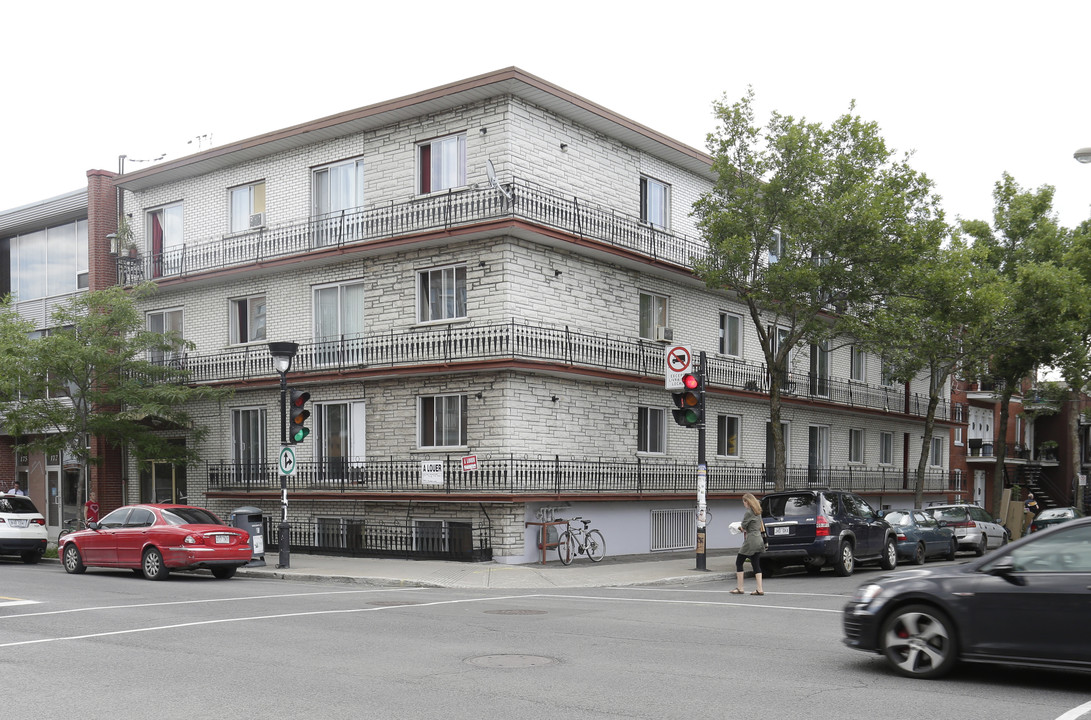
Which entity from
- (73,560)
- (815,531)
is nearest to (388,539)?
(73,560)

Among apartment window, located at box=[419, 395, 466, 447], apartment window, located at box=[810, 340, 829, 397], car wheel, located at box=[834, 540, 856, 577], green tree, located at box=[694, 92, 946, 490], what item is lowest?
car wheel, located at box=[834, 540, 856, 577]

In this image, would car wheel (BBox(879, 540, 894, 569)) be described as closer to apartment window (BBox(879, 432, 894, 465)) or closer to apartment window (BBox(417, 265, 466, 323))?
apartment window (BBox(417, 265, 466, 323))

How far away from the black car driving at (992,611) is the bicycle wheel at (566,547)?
14.5m

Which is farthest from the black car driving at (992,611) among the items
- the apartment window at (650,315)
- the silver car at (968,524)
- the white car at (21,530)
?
the white car at (21,530)

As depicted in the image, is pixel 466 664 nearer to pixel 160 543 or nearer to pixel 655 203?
pixel 160 543

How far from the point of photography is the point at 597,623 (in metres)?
13.1

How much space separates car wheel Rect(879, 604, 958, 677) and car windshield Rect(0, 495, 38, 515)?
852 inches

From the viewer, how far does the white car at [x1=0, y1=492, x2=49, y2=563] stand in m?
24.3

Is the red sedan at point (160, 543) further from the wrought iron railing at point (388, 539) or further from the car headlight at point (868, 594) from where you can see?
the car headlight at point (868, 594)

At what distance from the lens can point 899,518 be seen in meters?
25.7

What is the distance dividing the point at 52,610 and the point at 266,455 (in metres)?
14.9

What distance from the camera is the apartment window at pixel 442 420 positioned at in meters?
25.1

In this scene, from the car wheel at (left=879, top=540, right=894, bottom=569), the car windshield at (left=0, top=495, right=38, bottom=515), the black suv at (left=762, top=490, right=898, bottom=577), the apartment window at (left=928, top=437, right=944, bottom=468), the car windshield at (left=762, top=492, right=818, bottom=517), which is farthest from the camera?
the apartment window at (left=928, top=437, right=944, bottom=468)

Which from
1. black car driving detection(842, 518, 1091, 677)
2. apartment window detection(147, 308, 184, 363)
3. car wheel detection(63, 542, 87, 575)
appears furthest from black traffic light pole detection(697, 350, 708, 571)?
apartment window detection(147, 308, 184, 363)
